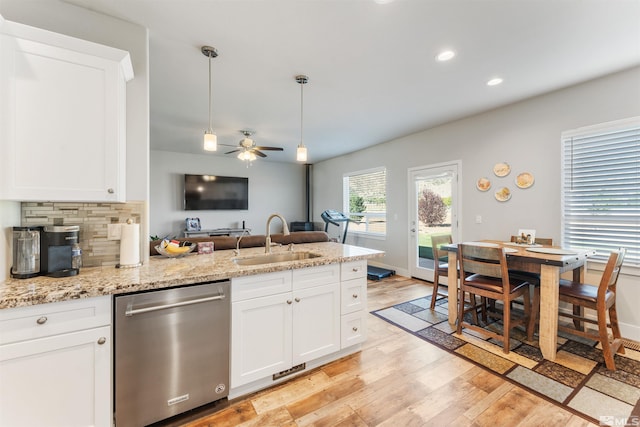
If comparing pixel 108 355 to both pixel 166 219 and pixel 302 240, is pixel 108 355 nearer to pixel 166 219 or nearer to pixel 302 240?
pixel 302 240

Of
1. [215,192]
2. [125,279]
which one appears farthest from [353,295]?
[215,192]

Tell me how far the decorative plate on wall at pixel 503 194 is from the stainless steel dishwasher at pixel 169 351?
11.9ft

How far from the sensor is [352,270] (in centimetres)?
233

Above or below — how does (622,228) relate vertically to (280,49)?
below

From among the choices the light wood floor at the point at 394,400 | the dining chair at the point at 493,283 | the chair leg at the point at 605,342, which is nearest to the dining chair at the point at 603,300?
the chair leg at the point at 605,342

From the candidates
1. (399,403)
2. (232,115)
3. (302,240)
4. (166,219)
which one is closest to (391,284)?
(302,240)

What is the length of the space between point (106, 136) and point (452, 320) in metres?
3.56

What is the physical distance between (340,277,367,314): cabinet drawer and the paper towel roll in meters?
1.58

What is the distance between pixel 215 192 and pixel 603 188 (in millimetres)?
6801

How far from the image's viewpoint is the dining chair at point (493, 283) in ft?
7.91

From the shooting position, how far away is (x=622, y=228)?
106 inches

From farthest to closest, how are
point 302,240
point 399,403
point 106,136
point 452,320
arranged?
point 302,240 → point 452,320 → point 399,403 → point 106,136

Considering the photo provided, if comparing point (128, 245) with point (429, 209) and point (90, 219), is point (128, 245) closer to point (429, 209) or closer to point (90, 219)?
point (90, 219)

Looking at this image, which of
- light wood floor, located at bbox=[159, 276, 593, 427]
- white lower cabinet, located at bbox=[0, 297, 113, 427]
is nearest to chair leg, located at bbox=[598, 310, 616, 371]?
light wood floor, located at bbox=[159, 276, 593, 427]
